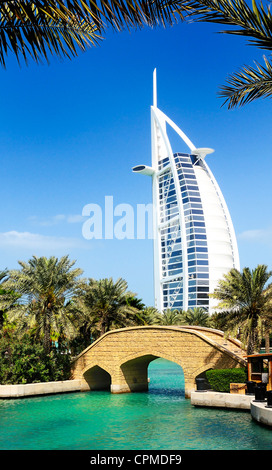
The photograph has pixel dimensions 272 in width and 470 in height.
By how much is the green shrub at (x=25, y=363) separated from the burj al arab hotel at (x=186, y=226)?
229ft

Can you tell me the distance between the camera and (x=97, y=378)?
3600 cm

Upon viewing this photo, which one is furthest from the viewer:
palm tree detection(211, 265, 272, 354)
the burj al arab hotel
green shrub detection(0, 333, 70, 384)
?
the burj al arab hotel

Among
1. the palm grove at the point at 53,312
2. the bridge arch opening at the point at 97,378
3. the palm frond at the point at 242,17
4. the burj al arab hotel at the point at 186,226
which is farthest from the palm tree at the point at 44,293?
the burj al arab hotel at the point at 186,226

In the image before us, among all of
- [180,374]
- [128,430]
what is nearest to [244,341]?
[128,430]

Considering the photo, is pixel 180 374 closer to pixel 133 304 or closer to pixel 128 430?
pixel 133 304

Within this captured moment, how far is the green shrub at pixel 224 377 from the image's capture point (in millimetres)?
25516

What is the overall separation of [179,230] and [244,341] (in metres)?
80.3

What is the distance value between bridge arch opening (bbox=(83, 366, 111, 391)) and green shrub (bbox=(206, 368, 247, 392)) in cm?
1104

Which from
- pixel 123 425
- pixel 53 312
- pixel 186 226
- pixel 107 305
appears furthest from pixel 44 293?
pixel 186 226

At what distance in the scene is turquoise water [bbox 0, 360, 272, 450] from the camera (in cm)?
1773

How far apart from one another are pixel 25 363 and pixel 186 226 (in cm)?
7661

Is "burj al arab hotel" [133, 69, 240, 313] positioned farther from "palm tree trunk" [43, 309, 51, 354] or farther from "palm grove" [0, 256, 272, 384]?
"palm tree trunk" [43, 309, 51, 354]

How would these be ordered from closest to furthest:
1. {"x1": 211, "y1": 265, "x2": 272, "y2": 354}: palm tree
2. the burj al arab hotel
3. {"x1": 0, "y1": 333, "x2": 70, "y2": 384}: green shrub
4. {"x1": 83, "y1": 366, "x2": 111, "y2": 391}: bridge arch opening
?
{"x1": 211, "y1": 265, "x2": 272, "y2": 354}: palm tree, {"x1": 0, "y1": 333, "x2": 70, "y2": 384}: green shrub, {"x1": 83, "y1": 366, "x2": 111, "y2": 391}: bridge arch opening, the burj al arab hotel

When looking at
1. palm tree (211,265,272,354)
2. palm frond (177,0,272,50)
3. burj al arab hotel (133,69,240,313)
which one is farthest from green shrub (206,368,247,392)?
burj al arab hotel (133,69,240,313)
